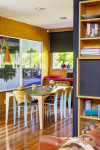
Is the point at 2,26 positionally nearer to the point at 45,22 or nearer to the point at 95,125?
the point at 45,22

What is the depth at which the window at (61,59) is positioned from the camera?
9219 mm

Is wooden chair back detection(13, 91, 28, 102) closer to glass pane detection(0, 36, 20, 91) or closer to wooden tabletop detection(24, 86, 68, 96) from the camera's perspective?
wooden tabletop detection(24, 86, 68, 96)

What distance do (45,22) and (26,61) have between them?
1.46m

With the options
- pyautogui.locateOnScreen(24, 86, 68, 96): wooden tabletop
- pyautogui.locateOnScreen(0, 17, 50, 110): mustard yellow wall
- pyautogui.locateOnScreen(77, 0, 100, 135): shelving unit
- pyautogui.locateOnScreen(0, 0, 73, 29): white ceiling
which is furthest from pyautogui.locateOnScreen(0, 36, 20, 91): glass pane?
pyautogui.locateOnScreen(77, 0, 100, 135): shelving unit

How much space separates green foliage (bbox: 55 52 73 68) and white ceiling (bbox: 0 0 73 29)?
1.45 meters

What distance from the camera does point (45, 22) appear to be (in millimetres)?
7840

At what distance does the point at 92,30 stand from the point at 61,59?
6.10 meters

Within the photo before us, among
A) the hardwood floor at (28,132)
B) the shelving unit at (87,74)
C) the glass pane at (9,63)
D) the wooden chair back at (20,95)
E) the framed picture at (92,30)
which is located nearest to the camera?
the shelving unit at (87,74)

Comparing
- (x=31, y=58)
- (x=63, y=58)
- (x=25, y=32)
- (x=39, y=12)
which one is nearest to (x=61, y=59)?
(x=63, y=58)

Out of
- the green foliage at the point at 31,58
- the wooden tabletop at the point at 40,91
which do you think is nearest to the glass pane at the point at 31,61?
the green foliage at the point at 31,58

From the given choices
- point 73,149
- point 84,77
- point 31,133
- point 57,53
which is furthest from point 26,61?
point 73,149

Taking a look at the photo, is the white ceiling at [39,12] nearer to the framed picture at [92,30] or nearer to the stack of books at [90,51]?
the framed picture at [92,30]

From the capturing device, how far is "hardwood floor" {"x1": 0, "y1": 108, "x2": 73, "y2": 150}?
4199mm

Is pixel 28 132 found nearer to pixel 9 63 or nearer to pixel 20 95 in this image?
pixel 20 95
